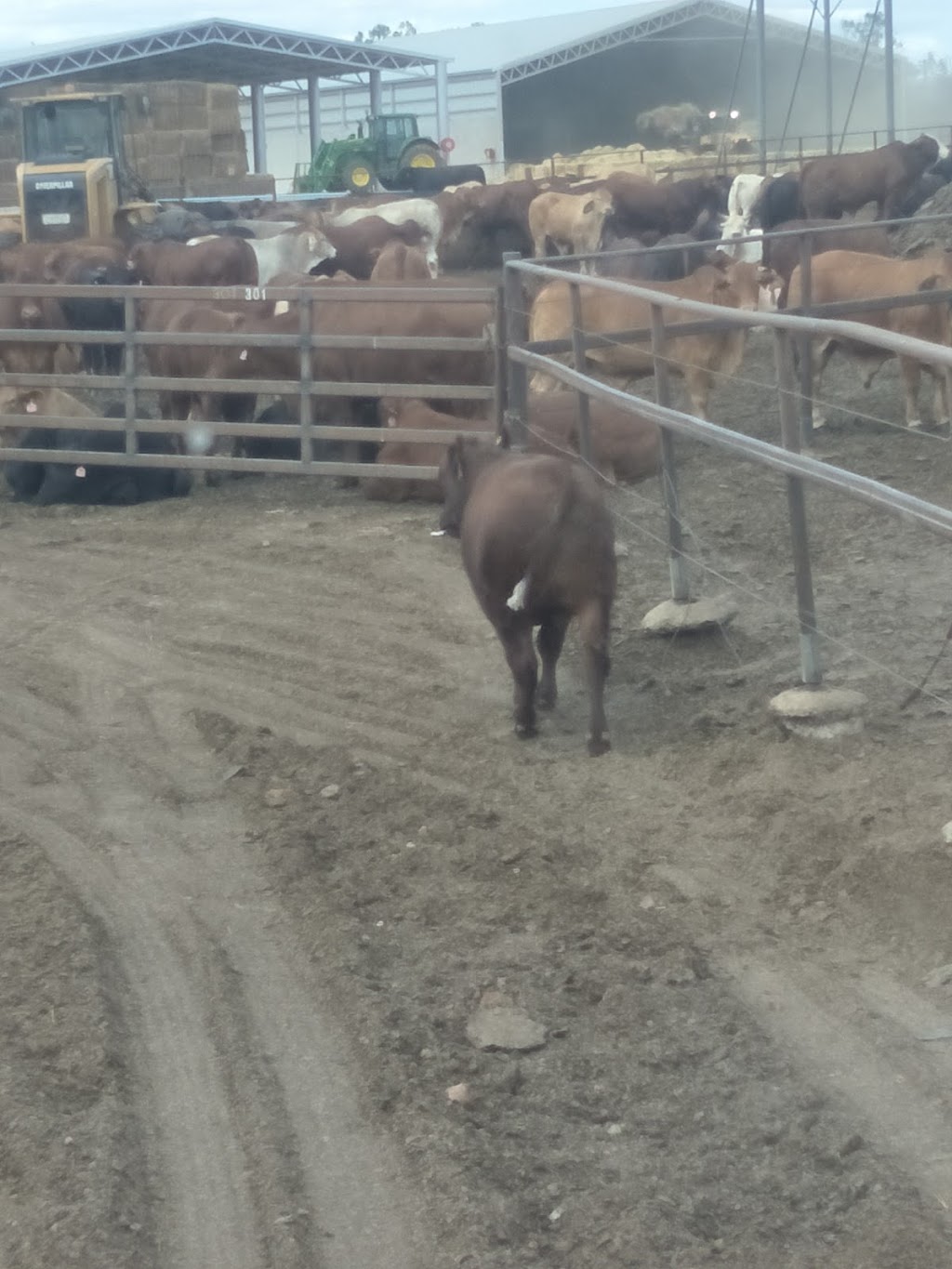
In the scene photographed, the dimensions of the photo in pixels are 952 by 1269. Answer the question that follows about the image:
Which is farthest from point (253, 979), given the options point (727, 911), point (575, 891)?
point (727, 911)

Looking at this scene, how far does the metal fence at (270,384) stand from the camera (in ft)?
33.6

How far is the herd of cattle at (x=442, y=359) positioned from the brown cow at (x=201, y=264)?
0.08 feet

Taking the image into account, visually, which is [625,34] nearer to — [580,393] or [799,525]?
[580,393]

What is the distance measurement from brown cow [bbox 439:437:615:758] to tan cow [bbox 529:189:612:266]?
19.6 meters

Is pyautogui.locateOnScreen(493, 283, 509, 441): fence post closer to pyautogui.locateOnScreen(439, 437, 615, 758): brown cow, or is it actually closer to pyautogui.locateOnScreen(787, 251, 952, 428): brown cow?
pyautogui.locateOnScreen(787, 251, 952, 428): brown cow

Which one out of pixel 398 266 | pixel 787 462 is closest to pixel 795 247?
pixel 398 266

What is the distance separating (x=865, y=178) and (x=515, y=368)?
66.5 feet

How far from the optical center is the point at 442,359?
36.2ft

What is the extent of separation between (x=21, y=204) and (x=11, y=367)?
13.0 meters

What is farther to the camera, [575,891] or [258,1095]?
[575,891]

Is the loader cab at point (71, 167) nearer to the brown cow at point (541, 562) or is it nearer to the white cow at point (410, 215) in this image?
the white cow at point (410, 215)

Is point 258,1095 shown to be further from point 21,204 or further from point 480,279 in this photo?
point 21,204

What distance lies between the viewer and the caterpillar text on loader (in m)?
24.6

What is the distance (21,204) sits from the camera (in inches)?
991
